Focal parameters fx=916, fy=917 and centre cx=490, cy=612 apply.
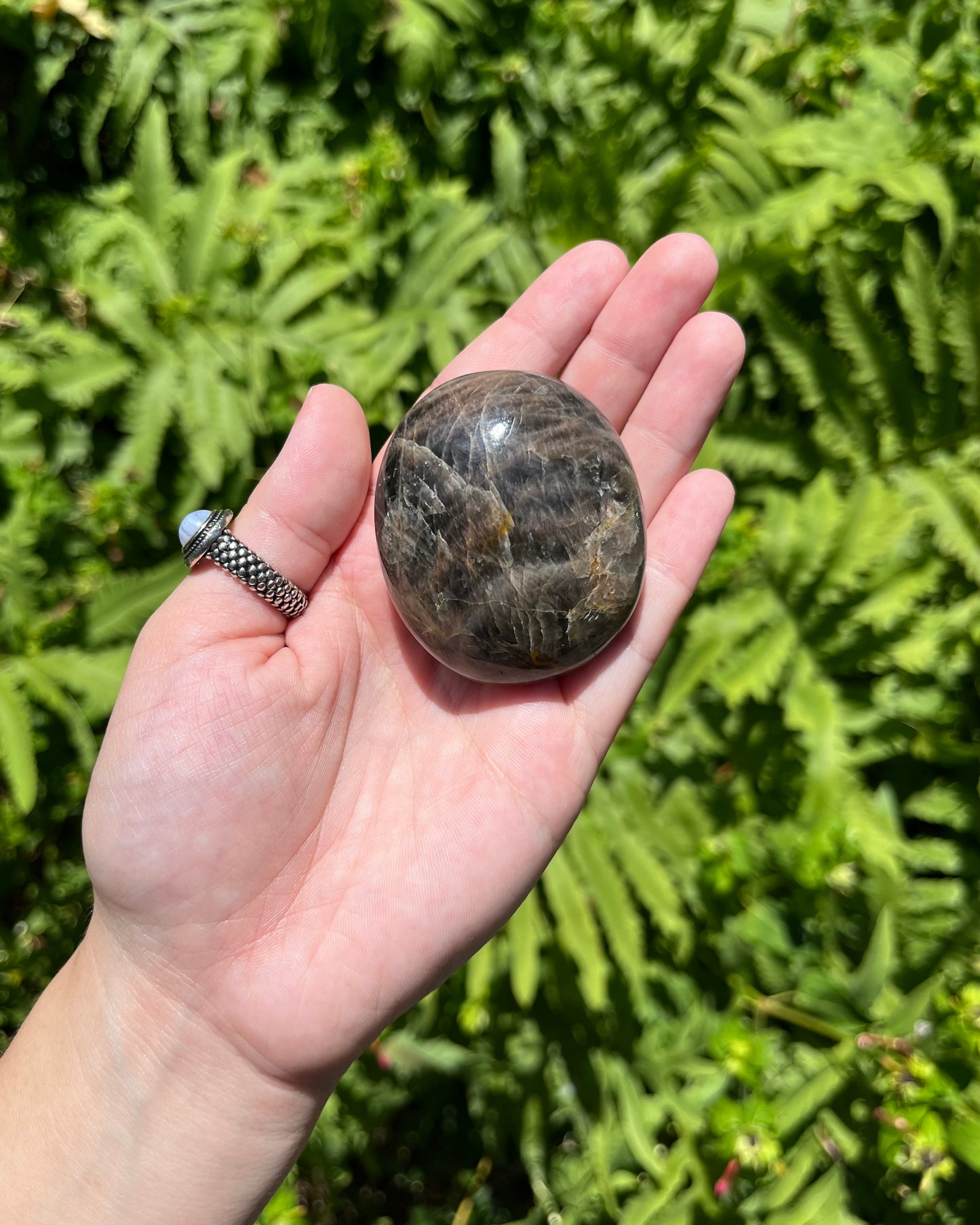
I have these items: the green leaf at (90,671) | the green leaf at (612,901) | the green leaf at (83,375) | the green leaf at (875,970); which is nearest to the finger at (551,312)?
the green leaf at (83,375)

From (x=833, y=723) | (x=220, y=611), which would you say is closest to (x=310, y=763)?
(x=220, y=611)

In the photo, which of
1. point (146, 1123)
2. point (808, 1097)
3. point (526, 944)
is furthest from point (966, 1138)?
point (146, 1123)

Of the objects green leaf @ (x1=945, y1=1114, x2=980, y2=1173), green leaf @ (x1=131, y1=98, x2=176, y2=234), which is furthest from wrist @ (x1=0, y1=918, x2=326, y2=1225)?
green leaf @ (x1=131, y1=98, x2=176, y2=234)

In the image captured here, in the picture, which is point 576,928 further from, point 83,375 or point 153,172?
point 153,172

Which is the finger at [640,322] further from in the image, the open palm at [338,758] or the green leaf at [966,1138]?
the green leaf at [966,1138]

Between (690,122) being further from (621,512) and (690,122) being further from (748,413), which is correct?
(621,512)

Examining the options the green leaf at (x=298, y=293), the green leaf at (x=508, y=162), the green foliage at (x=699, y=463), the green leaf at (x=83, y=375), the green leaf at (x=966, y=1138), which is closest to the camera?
the green leaf at (x=966, y=1138)
